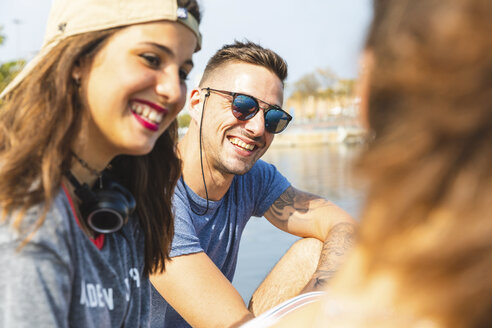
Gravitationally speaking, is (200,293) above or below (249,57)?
below

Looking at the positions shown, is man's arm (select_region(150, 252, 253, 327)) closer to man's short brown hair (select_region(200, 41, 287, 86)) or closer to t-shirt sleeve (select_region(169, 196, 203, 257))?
t-shirt sleeve (select_region(169, 196, 203, 257))

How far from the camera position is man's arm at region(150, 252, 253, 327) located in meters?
2.59

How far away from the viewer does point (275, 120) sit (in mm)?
3363

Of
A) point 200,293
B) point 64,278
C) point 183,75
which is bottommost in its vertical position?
point 200,293

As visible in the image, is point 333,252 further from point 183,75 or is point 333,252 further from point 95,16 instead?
point 95,16

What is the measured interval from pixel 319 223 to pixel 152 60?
6.72 ft

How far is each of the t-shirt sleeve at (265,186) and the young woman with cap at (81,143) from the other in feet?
5.84

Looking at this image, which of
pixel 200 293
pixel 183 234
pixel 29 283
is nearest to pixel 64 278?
pixel 29 283

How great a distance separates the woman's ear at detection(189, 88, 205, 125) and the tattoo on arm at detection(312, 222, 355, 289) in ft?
3.68

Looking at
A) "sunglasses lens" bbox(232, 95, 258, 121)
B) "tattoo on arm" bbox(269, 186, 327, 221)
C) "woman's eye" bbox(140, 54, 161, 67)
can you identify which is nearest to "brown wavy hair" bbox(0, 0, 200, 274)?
"woman's eye" bbox(140, 54, 161, 67)

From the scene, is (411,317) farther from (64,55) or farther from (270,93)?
(270,93)

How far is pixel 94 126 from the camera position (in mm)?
1662

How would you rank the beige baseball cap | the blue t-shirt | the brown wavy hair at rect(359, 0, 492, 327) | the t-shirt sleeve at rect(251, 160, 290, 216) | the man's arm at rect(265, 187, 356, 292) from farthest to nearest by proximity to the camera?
1. the t-shirt sleeve at rect(251, 160, 290, 216)
2. the man's arm at rect(265, 187, 356, 292)
3. the blue t-shirt
4. the beige baseball cap
5. the brown wavy hair at rect(359, 0, 492, 327)

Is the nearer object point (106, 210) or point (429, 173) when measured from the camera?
point (429, 173)
